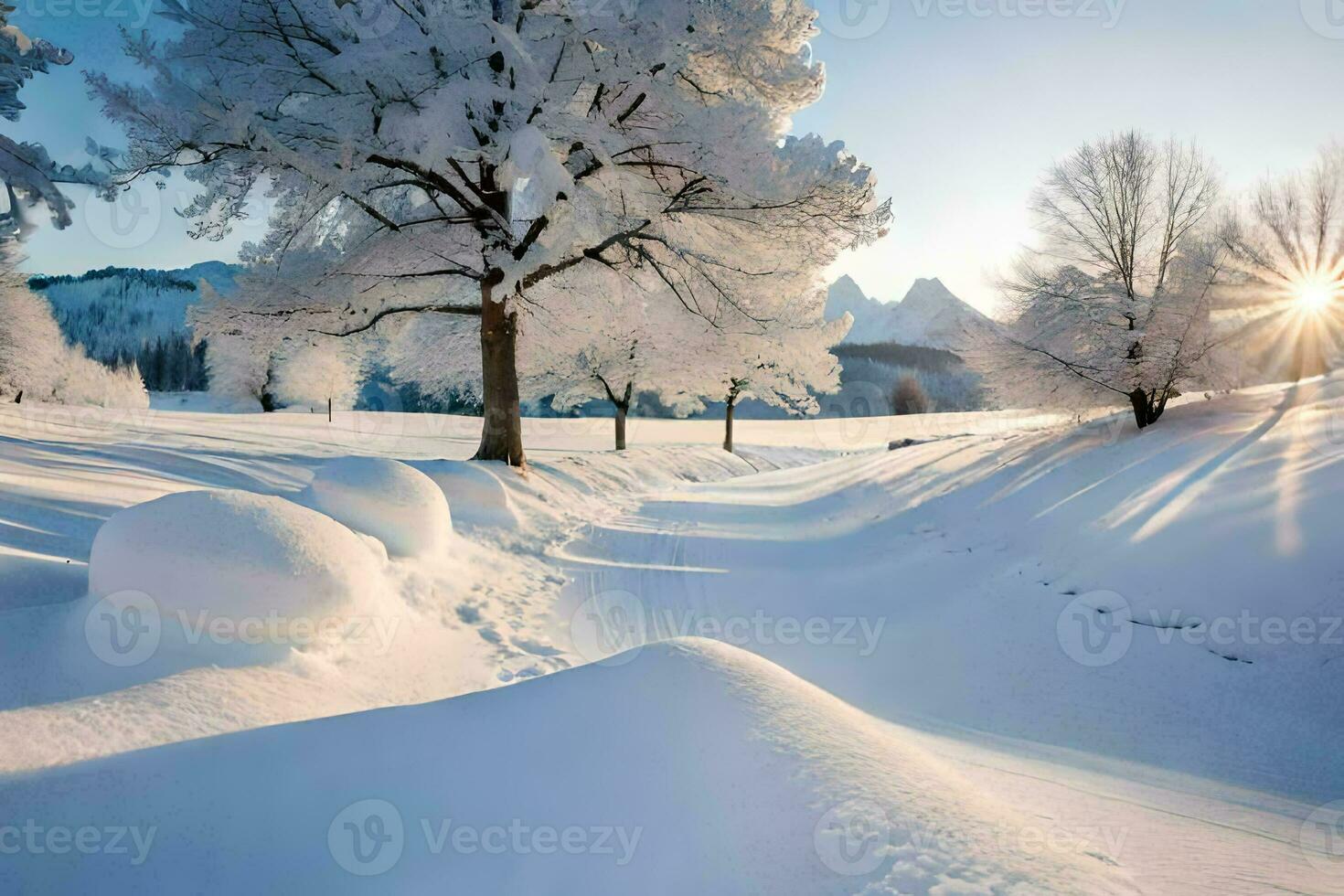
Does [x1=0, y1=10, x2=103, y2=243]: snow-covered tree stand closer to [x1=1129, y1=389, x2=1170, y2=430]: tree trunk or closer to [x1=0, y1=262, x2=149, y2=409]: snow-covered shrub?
[x1=1129, y1=389, x2=1170, y2=430]: tree trunk

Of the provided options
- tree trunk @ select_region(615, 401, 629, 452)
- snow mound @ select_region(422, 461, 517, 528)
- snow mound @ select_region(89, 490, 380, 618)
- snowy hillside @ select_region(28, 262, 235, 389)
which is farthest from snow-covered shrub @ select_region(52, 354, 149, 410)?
snowy hillside @ select_region(28, 262, 235, 389)

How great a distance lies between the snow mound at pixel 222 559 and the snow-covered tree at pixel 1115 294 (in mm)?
9541

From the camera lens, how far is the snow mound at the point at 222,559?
10.5 feet

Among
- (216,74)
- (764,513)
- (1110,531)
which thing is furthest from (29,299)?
(1110,531)

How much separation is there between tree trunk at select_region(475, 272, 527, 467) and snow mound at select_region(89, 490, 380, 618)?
5.58m

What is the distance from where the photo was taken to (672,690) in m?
2.37

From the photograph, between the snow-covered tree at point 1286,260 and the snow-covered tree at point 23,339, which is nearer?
the snow-covered tree at point 1286,260

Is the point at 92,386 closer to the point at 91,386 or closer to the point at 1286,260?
the point at 91,386

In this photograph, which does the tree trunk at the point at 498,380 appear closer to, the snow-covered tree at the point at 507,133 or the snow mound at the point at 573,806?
the snow-covered tree at the point at 507,133

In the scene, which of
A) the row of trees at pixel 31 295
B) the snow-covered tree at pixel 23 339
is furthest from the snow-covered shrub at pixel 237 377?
the snow-covered tree at pixel 23 339

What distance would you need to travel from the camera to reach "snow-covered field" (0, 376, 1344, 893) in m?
1.87

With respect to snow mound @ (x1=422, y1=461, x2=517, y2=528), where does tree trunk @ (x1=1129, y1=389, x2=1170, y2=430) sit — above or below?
above

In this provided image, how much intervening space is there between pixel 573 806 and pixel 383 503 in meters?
4.37

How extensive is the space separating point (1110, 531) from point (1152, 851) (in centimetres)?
424
